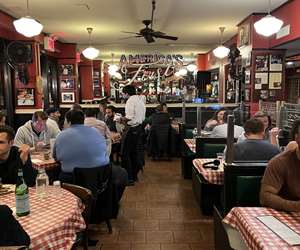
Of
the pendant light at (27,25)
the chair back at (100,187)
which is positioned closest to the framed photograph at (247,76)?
the pendant light at (27,25)

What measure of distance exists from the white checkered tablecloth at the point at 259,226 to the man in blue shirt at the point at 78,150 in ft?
5.46

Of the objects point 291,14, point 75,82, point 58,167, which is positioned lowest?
point 58,167

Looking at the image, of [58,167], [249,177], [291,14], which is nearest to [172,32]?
[291,14]

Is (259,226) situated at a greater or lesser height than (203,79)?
lesser

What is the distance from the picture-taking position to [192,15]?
25.0ft

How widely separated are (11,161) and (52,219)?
3.39ft

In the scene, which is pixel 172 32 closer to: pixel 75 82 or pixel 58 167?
pixel 75 82

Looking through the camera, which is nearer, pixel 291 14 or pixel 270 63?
pixel 291 14

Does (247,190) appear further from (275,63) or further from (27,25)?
(275,63)

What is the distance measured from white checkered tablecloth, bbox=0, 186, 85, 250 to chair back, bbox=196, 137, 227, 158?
244 centimetres

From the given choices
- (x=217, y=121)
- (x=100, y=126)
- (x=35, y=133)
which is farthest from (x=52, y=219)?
(x=217, y=121)

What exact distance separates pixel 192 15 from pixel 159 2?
1.64 meters

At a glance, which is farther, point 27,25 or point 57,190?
point 27,25

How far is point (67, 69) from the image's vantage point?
11.8m
